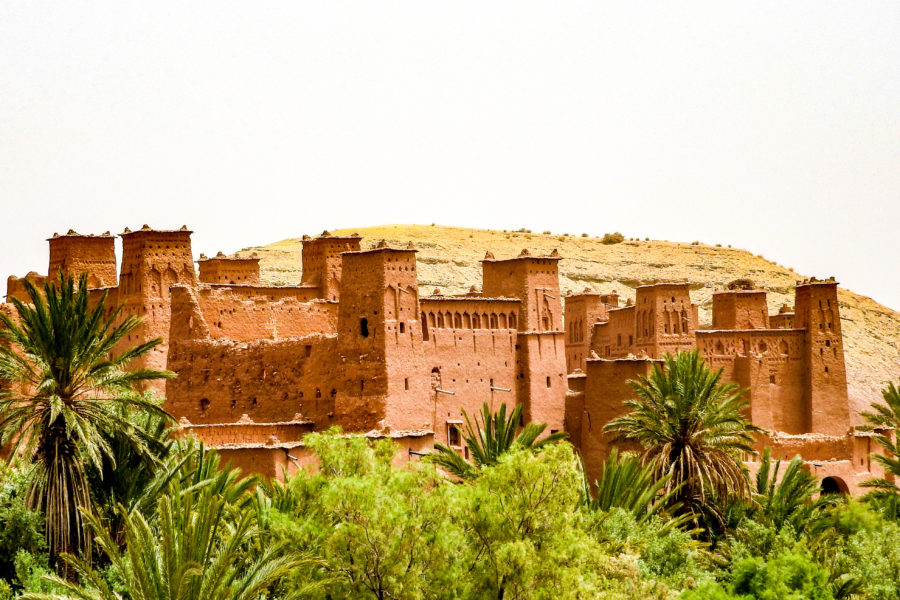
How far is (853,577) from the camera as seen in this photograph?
114 feet

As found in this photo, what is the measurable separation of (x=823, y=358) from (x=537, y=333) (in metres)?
12.6

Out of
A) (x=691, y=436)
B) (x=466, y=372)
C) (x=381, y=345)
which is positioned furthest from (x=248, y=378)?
(x=691, y=436)

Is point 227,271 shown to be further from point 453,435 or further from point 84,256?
point 453,435

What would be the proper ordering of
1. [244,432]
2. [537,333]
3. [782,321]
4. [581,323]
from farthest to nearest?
[581,323] → [782,321] → [537,333] → [244,432]

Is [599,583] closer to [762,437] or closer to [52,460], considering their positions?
[52,460]

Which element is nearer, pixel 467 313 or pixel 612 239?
pixel 467 313

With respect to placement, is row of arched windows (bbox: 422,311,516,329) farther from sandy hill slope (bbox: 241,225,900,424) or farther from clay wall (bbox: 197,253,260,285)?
sandy hill slope (bbox: 241,225,900,424)

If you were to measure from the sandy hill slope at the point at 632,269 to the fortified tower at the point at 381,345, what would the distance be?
97.7 ft

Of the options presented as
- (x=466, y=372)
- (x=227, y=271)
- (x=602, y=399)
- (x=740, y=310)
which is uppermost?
(x=227, y=271)

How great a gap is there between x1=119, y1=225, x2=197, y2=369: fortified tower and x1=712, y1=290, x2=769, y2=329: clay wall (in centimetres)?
2026

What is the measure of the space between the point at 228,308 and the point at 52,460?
22163mm

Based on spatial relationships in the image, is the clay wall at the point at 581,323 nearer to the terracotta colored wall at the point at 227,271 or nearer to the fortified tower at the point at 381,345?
the terracotta colored wall at the point at 227,271

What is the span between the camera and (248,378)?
47.6 metres

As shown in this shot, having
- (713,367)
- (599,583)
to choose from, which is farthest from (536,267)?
(599,583)
